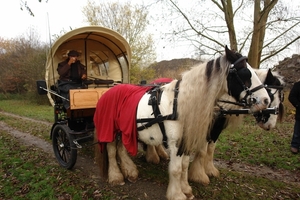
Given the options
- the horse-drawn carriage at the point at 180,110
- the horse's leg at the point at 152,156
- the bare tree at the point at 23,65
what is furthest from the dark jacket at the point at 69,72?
the bare tree at the point at 23,65

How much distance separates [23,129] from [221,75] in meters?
7.75

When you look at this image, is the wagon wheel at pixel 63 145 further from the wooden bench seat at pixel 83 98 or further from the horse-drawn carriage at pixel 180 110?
the wooden bench seat at pixel 83 98

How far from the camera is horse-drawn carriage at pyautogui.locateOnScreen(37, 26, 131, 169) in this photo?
13.2ft

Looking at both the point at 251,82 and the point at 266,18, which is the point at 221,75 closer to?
the point at 251,82

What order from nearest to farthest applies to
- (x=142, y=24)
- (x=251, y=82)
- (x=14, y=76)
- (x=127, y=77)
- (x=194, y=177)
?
(x=251, y=82) < (x=194, y=177) < (x=127, y=77) < (x=142, y=24) < (x=14, y=76)

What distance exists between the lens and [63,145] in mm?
4230

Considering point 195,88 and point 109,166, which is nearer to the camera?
point 195,88

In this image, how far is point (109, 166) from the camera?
3.72 m

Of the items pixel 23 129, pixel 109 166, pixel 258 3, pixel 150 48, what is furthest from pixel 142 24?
pixel 109 166

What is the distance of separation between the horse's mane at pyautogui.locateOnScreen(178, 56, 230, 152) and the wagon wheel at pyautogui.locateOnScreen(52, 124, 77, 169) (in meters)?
2.15

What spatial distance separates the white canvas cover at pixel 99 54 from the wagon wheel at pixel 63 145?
108 cm

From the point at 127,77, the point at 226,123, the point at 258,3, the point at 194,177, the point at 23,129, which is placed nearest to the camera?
the point at 226,123

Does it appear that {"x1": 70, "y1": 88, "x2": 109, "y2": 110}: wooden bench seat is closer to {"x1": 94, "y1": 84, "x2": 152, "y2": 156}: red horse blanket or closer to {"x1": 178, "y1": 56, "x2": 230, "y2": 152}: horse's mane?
{"x1": 94, "y1": 84, "x2": 152, "y2": 156}: red horse blanket

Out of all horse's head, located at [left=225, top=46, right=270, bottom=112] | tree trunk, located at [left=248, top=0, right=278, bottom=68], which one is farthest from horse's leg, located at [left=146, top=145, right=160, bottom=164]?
tree trunk, located at [left=248, top=0, right=278, bottom=68]
